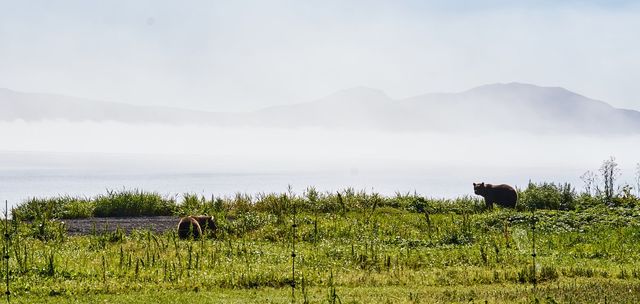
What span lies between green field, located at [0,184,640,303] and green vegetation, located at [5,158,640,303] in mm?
48

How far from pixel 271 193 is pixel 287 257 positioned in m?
13.0

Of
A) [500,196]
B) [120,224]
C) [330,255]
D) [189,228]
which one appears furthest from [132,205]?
[500,196]

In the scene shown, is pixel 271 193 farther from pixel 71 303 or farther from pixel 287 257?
pixel 71 303

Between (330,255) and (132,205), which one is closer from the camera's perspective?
(330,255)

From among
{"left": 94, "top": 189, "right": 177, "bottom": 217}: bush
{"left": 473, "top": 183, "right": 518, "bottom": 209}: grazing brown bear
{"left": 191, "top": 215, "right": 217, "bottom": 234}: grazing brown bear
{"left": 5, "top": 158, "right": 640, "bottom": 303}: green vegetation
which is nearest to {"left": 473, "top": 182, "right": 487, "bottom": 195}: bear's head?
{"left": 473, "top": 183, "right": 518, "bottom": 209}: grazing brown bear

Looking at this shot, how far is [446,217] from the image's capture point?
88.3 ft

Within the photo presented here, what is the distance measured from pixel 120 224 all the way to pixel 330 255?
1000cm

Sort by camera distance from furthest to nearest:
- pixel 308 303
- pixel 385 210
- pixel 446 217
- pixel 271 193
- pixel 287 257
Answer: pixel 271 193 < pixel 385 210 < pixel 446 217 < pixel 287 257 < pixel 308 303

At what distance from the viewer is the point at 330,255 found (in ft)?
59.6

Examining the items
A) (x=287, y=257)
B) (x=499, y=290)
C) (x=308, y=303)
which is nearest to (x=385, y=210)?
(x=287, y=257)

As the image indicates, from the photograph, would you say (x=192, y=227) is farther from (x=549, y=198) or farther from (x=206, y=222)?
(x=549, y=198)

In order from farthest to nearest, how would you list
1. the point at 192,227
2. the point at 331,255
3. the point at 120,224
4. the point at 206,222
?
the point at 120,224 < the point at 206,222 < the point at 192,227 < the point at 331,255

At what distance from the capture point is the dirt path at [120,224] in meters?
23.8

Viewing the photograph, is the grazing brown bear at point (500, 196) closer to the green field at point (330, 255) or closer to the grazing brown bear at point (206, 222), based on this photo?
the green field at point (330, 255)
